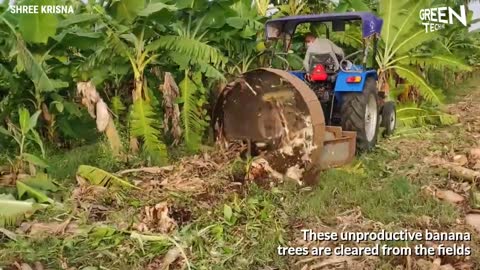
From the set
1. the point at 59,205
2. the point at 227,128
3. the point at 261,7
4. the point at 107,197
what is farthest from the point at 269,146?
the point at 261,7

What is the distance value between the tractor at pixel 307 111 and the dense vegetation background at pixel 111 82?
0.84 m

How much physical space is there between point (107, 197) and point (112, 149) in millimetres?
1445

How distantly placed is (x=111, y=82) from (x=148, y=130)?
167 cm

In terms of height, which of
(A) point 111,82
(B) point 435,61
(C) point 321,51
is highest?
(C) point 321,51

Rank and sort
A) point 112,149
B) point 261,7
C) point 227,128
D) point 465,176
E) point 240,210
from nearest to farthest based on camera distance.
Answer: point 240,210, point 465,176, point 227,128, point 112,149, point 261,7

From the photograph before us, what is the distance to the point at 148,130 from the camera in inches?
244

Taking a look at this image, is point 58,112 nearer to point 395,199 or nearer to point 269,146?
point 269,146

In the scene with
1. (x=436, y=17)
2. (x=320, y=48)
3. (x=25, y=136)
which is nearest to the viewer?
(x=25, y=136)

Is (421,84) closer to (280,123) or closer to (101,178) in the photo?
(280,123)

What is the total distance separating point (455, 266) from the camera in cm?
372

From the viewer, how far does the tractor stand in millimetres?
5152

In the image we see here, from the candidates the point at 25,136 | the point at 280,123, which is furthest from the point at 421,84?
the point at 25,136

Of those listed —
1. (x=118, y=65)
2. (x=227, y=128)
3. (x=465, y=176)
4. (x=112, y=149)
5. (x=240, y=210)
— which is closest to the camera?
(x=240, y=210)

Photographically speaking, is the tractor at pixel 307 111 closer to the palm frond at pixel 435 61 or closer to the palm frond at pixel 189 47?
the palm frond at pixel 189 47
